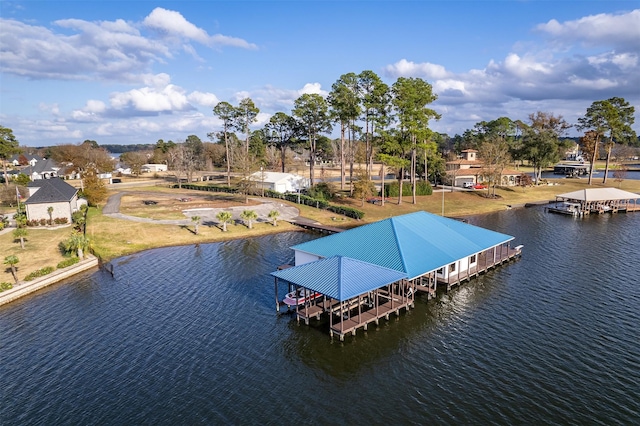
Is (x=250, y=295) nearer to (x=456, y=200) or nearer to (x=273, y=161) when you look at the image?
(x=456, y=200)

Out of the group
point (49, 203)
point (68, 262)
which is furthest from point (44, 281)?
point (49, 203)

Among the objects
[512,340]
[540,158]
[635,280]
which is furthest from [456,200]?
[512,340]

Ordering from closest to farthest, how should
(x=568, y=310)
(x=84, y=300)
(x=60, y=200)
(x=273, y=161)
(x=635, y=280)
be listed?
(x=568, y=310)
(x=84, y=300)
(x=635, y=280)
(x=60, y=200)
(x=273, y=161)

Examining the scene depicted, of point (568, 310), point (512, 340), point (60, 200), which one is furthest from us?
point (60, 200)

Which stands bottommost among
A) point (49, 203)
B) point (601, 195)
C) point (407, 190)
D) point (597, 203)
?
point (597, 203)

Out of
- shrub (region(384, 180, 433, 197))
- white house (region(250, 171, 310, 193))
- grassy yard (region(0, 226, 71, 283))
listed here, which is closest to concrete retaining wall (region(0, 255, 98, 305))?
grassy yard (region(0, 226, 71, 283))

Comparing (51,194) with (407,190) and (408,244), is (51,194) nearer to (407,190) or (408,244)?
(408,244)
